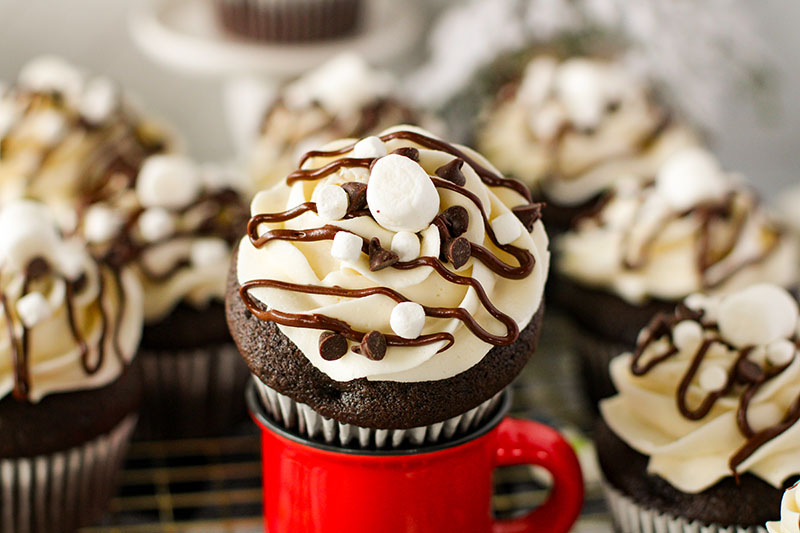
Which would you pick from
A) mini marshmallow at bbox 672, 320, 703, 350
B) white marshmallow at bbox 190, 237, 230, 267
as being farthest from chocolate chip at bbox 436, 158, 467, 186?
white marshmallow at bbox 190, 237, 230, 267

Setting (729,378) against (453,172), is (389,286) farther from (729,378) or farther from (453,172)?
(729,378)

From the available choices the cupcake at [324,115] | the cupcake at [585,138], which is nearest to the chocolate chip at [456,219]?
the cupcake at [324,115]

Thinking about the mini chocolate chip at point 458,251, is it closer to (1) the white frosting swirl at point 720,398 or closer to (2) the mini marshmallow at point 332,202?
(2) the mini marshmallow at point 332,202

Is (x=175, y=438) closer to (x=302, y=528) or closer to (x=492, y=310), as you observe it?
(x=302, y=528)

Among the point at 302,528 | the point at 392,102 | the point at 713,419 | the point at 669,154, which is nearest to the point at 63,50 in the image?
the point at 392,102

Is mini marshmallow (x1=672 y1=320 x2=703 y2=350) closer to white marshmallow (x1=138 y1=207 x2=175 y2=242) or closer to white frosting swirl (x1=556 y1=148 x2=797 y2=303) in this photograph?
white frosting swirl (x1=556 y1=148 x2=797 y2=303)
